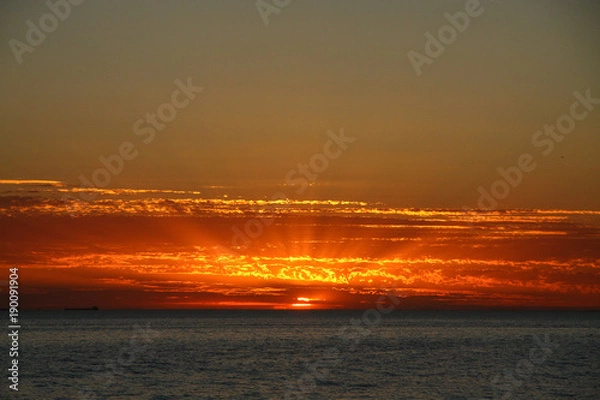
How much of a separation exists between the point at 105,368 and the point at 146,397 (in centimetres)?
2006

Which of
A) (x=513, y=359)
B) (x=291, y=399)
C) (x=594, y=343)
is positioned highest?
(x=594, y=343)

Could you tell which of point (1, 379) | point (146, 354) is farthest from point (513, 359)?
point (1, 379)

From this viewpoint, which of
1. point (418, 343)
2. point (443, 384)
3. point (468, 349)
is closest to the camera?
point (443, 384)

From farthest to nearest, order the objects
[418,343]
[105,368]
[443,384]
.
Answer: [418,343], [105,368], [443,384]

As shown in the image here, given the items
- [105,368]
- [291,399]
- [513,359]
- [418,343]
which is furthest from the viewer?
[418,343]

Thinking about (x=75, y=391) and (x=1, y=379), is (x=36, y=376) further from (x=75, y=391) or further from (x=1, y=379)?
(x=75, y=391)

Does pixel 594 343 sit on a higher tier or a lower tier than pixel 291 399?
higher

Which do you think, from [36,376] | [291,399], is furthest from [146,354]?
[291,399]

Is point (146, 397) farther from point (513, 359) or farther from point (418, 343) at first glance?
point (418, 343)

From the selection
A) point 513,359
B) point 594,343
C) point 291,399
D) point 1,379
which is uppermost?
point 594,343

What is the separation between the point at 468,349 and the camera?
346 ft

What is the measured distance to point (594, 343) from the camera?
121938 mm

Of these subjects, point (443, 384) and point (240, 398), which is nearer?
point (240, 398)

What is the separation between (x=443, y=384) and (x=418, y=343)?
5410 centimetres
